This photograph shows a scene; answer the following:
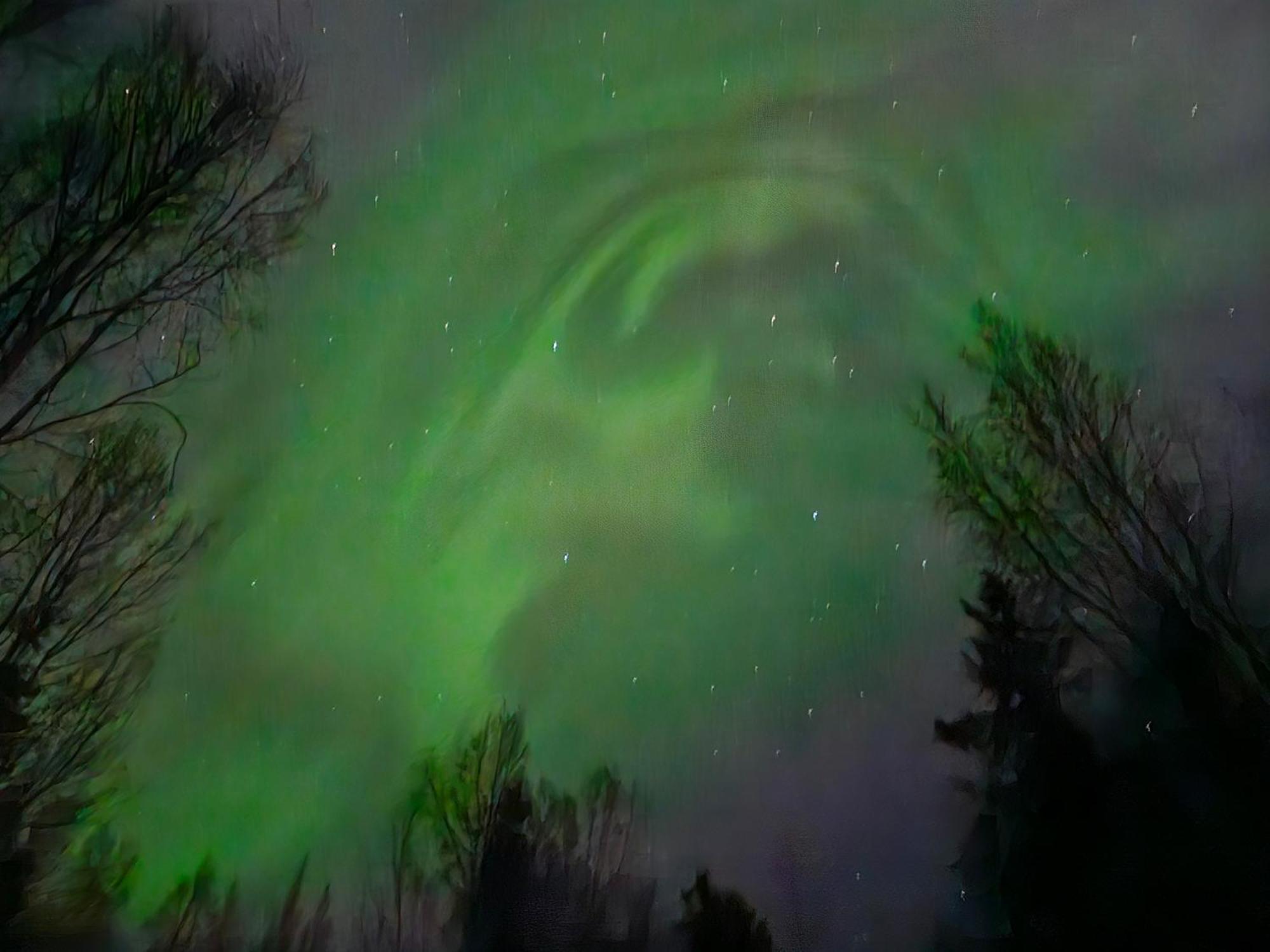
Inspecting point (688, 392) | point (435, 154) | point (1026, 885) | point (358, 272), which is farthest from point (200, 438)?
point (1026, 885)

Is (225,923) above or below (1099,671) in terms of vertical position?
below

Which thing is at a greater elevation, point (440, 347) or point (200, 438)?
point (440, 347)

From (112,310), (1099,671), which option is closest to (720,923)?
(1099,671)

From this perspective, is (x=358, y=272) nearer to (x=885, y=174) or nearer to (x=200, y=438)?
(x=200, y=438)

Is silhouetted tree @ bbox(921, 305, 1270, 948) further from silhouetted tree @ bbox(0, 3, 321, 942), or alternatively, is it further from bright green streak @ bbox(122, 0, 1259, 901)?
silhouetted tree @ bbox(0, 3, 321, 942)

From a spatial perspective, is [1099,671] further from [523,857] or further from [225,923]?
[225,923]
